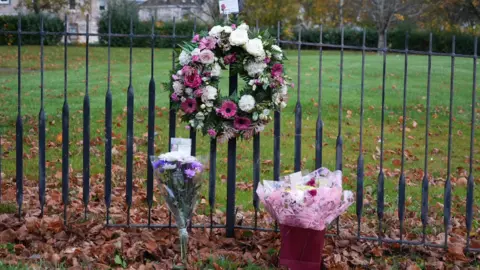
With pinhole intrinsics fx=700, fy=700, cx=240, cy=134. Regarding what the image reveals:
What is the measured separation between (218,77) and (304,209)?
1.38 metres

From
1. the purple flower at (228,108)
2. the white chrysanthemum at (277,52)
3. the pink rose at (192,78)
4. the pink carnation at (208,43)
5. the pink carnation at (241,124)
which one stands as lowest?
the pink carnation at (241,124)

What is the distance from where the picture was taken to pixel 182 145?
5.40 m

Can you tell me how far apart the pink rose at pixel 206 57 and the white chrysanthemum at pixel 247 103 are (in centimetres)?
40

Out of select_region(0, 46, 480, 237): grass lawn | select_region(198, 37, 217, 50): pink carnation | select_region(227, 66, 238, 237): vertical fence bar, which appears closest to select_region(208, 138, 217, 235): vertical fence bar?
select_region(227, 66, 238, 237): vertical fence bar

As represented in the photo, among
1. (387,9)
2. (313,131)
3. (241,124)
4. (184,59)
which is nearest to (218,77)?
(184,59)

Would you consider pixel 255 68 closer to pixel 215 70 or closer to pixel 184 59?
pixel 215 70

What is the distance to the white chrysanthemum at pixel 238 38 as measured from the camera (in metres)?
5.61

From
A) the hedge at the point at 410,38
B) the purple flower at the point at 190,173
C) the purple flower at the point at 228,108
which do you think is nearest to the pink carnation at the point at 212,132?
the purple flower at the point at 228,108

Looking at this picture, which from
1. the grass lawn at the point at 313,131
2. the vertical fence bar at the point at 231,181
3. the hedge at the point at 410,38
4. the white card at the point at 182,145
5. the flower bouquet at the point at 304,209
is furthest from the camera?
the hedge at the point at 410,38

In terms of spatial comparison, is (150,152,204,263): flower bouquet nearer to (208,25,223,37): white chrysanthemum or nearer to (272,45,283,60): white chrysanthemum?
(208,25,223,37): white chrysanthemum

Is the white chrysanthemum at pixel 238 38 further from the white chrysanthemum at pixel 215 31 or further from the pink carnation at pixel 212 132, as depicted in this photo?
the pink carnation at pixel 212 132

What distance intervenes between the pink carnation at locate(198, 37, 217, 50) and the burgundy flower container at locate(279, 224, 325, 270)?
1.56 meters

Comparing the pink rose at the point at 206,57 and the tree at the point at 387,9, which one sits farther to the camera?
the tree at the point at 387,9

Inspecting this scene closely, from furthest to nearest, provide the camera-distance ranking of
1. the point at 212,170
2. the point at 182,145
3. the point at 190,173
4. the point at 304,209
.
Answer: the point at 212,170 → the point at 182,145 → the point at 190,173 → the point at 304,209
